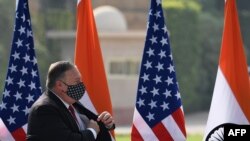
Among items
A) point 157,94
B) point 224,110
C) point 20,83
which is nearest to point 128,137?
point 20,83

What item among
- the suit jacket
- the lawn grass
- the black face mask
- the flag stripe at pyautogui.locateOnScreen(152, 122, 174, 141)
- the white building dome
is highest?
the white building dome

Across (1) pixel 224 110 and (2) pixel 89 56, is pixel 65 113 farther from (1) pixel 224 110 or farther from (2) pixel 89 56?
(2) pixel 89 56

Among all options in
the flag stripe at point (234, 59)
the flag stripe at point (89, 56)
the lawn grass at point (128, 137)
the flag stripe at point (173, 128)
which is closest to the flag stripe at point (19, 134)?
the flag stripe at point (89, 56)

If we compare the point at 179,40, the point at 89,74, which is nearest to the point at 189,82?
the point at 179,40

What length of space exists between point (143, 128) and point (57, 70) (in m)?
2.41

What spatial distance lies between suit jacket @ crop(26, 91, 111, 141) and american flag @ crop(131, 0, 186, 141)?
2.31m

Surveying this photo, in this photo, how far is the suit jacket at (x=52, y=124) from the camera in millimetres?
6738

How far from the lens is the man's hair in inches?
272

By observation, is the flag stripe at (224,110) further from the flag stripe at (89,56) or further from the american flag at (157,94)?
the flag stripe at (89,56)

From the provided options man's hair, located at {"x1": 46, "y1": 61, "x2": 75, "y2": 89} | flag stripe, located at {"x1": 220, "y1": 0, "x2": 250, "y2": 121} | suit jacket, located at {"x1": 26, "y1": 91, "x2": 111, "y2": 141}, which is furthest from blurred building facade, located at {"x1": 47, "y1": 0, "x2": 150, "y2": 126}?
suit jacket, located at {"x1": 26, "y1": 91, "x2": 111, "y2": 141}

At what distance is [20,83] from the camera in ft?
31.1

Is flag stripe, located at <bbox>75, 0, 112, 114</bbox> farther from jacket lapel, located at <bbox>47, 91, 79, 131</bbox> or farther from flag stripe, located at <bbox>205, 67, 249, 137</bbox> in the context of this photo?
jacket lapel, located at <bbox>47, 91, 79, 131</bbox>

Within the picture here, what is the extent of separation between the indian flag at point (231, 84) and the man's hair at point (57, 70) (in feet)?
8.24

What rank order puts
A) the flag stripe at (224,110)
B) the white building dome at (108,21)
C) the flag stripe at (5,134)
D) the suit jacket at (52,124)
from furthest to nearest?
the white building dome at (108,21), the flag stripe at (5,134), the flag stripe at (224,110), the suit jacket at (52,124)
